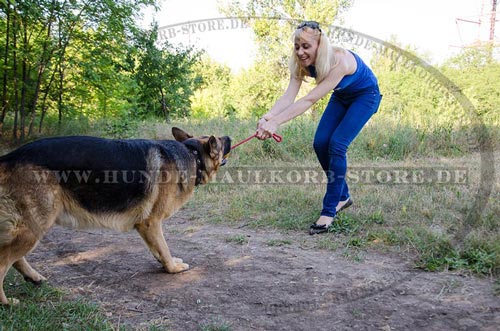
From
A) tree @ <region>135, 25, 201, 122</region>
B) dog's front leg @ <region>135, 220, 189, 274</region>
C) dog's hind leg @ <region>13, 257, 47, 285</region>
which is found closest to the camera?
dog's hind leg @ <region>13, 257, 47, 285</region>

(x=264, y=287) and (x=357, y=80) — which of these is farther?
(x=357, y=80)

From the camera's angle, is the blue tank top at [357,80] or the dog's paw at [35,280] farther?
the blue tank top at [357,80]

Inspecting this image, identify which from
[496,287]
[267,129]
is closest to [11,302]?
[267,129]

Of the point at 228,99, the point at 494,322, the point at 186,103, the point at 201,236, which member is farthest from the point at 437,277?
the point at 228,99

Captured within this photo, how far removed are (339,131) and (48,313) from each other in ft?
11.5

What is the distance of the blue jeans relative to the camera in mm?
4547

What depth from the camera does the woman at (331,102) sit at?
13.7ft

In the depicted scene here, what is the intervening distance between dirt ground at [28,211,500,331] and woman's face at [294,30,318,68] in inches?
84.1

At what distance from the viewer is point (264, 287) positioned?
10.6 ft

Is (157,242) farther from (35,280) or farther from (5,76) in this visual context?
(5,76)

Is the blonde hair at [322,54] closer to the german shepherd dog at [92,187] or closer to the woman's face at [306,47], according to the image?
the woman's face at [306,47]

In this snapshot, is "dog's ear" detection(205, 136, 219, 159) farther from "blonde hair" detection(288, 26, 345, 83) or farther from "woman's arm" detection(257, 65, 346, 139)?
"blonde hair" detection(288, 26, 345, 83)

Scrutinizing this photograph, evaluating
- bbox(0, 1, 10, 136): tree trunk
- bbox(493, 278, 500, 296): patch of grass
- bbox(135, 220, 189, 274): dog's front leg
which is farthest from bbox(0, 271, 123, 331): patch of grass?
bbox(0, 1, 10, 136): tree trunk

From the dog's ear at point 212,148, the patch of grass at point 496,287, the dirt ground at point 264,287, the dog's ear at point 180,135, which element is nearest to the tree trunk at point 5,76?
the dirt ground at point 264,287
